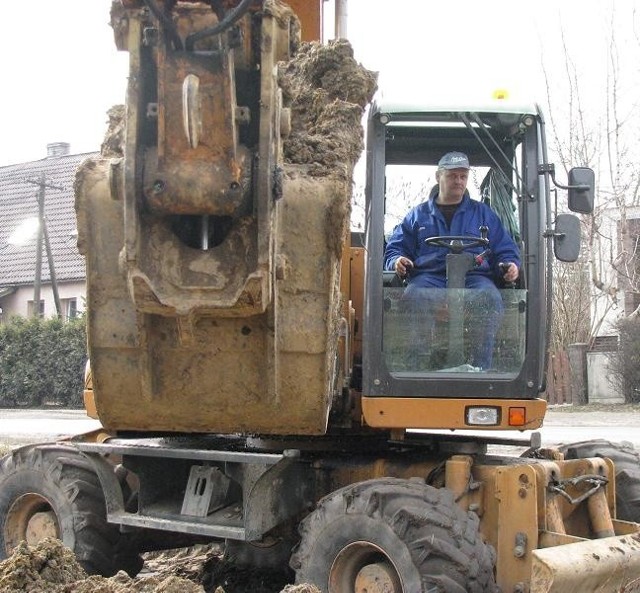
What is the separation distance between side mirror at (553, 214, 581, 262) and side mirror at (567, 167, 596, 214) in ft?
0.22

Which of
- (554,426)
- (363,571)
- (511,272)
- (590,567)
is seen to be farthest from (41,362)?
(590,567)

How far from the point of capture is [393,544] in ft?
13.8

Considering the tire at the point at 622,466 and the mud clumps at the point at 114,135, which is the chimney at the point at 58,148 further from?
the mud clumps at the point at 114,135

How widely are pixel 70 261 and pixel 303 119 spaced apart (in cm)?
2616

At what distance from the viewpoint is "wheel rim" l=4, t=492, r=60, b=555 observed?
564 cm

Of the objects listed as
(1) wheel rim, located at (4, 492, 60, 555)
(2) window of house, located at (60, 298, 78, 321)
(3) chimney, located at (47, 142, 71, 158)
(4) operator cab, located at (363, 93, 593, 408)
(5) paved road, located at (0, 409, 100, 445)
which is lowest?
(5) paved road, located at (0, 409, 100, 445)

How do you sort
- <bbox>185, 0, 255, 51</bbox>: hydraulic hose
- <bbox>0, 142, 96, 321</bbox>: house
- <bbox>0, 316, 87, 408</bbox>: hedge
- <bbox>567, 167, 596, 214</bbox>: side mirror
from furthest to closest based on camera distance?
1. <bbox>0, 142, 96, 321</bbox>: house
2. <bbox>0, 316, 87, 408</bbox>: hedge
3. <bbox>567, 167, 596, 214</bbox>: side mirror
4. <bbox>185, 0, 255, 51</bbox>: hydraulic hose

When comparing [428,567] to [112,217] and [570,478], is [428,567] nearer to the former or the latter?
[570,478]

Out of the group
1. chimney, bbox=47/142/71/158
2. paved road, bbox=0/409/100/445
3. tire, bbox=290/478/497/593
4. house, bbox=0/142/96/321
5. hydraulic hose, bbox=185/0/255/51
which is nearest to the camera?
hydraulic hose, bbox=185/0/255/51

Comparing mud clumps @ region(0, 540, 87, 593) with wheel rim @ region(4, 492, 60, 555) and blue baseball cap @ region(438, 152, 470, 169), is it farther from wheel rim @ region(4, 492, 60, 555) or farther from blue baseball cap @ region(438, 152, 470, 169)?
blue baseball cap @ region(438, 152, 470, 169)

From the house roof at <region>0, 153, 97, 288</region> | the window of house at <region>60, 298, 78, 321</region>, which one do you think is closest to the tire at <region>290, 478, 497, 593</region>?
the house roof at <region>0, 153, 97, 288</region>

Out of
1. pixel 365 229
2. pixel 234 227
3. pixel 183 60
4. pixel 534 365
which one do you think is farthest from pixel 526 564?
pixel 183 60

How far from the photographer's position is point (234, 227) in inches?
135

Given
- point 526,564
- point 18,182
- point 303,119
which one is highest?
point 18,182
